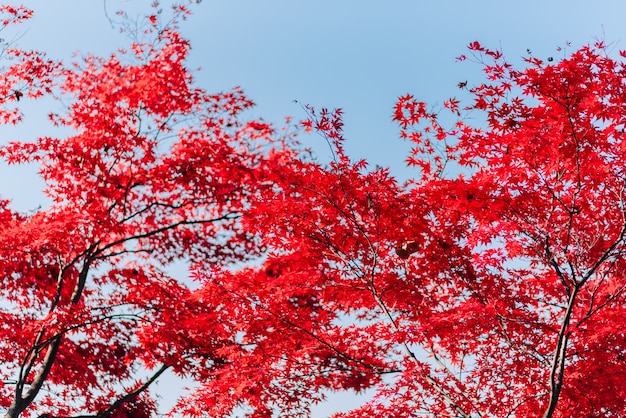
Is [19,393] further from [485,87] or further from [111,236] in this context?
[485,87]

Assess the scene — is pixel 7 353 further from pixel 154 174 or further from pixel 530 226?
pixel 530 226

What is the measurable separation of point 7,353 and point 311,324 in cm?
704

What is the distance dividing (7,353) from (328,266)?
7.59 metres

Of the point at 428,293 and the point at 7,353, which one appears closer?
the point at 428,293

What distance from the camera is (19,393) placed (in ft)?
31.4

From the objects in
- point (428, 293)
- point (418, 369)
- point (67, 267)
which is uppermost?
point (67, 267)

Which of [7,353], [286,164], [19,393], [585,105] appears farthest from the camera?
[7,353]

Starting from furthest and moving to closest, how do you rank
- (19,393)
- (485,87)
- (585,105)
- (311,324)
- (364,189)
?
(19,393)
(311,324)
(364,189)
(485,87)
(585,105)

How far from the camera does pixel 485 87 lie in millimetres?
7395

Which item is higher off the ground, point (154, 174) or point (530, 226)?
point (154, 174)

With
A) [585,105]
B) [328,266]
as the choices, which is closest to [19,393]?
[328,266]

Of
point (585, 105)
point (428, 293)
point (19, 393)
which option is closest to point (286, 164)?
point (428, 293)

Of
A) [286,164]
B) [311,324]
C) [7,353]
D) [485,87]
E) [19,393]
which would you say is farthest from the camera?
[7,353]

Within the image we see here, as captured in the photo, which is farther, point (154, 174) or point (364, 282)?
point (154, 174)
